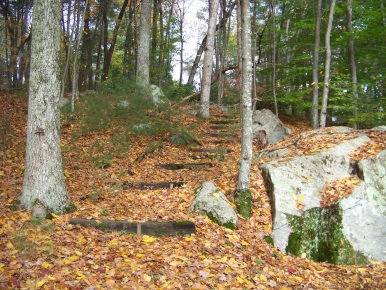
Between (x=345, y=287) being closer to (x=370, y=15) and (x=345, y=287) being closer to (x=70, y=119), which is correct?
(x=70, y=119)

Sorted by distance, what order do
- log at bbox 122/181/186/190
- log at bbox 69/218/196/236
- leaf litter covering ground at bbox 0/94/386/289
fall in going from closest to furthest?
leaf litter covering ground at bbox 0/94/386/289
log at bbox 69/218/196/236
log at bbox 122/181/186/190

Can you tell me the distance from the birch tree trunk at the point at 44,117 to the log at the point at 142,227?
28.8 inches

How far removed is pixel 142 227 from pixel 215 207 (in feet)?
5.36

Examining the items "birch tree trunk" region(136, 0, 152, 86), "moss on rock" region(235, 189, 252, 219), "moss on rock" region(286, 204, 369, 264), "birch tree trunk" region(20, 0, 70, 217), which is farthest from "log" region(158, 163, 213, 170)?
"birch tree trunk" region(136, 0, 152, 86)

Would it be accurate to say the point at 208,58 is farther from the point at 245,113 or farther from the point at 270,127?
the point at 245,113

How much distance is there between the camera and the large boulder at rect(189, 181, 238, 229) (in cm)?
626

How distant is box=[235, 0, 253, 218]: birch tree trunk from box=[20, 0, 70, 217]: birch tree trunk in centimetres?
379

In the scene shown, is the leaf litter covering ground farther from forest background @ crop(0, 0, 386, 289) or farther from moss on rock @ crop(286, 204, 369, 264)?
moss on rock @ crop(286, 204, 369, 264)

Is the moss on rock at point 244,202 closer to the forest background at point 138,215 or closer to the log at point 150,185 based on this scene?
the forest background at point 138,215

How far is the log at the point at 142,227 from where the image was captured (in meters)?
5.56

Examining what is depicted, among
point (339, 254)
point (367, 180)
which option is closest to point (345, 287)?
point (339, 254)

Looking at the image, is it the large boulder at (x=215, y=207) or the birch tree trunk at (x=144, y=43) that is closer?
the large boulder at (x=215, y=207)

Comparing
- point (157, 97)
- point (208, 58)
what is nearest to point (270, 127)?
point (208, 58)

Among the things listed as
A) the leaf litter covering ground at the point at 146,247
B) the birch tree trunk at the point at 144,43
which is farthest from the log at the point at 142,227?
the birch tree trunk at the point at 144,43
